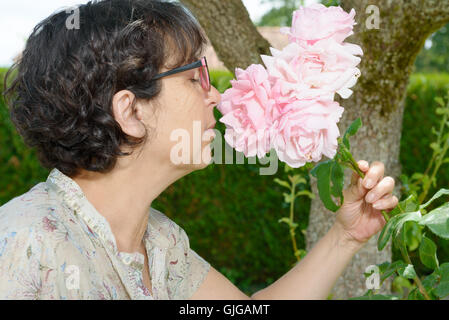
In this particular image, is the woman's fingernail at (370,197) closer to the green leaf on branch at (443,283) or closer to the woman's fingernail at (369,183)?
the woman's fingernail at (369,183)

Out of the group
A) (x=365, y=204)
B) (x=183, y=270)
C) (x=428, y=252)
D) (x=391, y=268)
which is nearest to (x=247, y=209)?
(x=183, y=270)

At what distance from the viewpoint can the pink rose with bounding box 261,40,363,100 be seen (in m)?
1.35

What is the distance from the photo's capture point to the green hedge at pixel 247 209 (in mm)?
5289

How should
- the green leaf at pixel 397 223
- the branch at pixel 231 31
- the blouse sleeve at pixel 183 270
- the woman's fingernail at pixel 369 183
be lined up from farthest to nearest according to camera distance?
the branch at pixel 231 31, the blouse sleeve at pixel 183 270, the woman's fingernail at pixel 369 183, the green leaf at pixel 397 223

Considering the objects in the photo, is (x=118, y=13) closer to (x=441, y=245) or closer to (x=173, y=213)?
(x=173, y=213)

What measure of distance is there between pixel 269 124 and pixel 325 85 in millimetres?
186

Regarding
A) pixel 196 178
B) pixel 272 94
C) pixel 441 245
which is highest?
pixel 272 94

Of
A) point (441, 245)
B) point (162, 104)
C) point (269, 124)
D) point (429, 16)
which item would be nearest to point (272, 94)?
point (269, 124)

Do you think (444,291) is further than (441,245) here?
No

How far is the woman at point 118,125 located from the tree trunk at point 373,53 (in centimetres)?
72

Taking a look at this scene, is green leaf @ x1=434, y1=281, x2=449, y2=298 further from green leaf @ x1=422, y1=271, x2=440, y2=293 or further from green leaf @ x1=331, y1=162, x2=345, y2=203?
green leaf @ x1=331, y1=162, x2=345, y2=203

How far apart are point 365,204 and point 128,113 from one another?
0.92 m

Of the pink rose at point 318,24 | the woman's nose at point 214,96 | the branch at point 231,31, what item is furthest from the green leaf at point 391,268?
the branch at point 231,31

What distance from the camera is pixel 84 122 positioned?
179 centimetres
